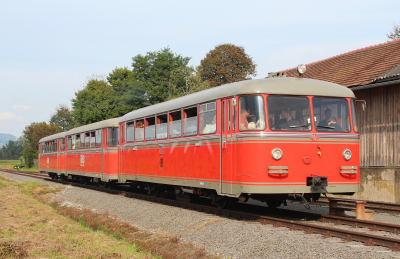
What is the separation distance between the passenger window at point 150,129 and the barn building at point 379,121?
7724mm

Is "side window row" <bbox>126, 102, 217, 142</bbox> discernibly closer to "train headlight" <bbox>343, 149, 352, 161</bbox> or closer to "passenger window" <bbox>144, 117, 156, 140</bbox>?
"passenger window" <bbox>144, 117, 156, 140</bbox>

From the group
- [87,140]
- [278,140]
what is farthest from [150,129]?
[87,140]

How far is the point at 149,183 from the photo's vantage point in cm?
1548

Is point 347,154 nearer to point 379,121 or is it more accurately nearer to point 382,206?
point 382,206

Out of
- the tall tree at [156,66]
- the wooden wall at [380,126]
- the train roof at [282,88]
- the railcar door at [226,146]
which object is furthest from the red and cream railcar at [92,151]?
the tall tree at [156,66]

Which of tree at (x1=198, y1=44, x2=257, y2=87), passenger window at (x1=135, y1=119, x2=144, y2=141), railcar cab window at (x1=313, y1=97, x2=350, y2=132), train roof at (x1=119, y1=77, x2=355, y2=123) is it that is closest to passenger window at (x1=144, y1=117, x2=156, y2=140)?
passenger window at (x1=135, y1=119, x2=144, y2=141)

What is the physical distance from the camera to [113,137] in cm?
1911

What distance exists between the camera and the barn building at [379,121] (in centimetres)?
1486

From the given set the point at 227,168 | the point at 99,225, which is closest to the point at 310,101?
the point at 227,168

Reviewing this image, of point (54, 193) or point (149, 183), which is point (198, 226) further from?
point (54, 193)

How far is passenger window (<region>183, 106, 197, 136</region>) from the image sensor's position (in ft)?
37.7

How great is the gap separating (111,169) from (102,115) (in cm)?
2971

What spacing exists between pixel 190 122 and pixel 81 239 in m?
4.87

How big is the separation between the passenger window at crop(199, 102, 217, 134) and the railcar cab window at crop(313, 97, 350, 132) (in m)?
2.39
